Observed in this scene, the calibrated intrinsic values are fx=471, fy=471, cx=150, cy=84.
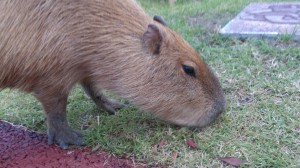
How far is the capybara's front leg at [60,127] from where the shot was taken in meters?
3.29

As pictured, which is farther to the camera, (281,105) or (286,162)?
(281,105)

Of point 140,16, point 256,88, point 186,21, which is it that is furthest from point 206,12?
point 140,16

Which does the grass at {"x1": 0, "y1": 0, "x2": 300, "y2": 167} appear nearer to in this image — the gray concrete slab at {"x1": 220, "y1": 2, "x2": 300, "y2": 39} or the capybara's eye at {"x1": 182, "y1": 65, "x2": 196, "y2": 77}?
the gray concrete slab at {"x1": 220, "y1": 2, "x2": 300, "y2": 39}

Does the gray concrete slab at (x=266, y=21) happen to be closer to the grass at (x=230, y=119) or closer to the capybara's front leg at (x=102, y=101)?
the grass at (x=230, y=119)

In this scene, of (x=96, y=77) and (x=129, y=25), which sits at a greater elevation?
(x=129, y=25)

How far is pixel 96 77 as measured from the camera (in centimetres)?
322

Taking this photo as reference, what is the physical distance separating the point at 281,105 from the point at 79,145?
1501 mm

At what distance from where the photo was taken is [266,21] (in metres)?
5.11

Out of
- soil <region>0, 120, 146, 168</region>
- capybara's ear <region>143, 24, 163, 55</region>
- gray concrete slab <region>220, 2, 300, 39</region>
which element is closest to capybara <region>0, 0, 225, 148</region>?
capybara's ear <region>143, 24, 163, 55</region>

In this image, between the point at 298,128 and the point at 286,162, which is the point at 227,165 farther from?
the point at 298,128

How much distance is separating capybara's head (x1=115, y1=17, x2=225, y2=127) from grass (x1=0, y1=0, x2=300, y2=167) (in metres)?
0.16

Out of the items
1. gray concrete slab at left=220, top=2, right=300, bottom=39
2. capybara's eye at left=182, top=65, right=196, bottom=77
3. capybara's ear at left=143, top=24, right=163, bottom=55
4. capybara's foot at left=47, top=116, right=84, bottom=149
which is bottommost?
capybara's foot at left=47, top=116, right=84, bottom=149

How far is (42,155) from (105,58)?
814 mm

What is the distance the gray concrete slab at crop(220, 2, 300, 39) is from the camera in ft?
15.5
